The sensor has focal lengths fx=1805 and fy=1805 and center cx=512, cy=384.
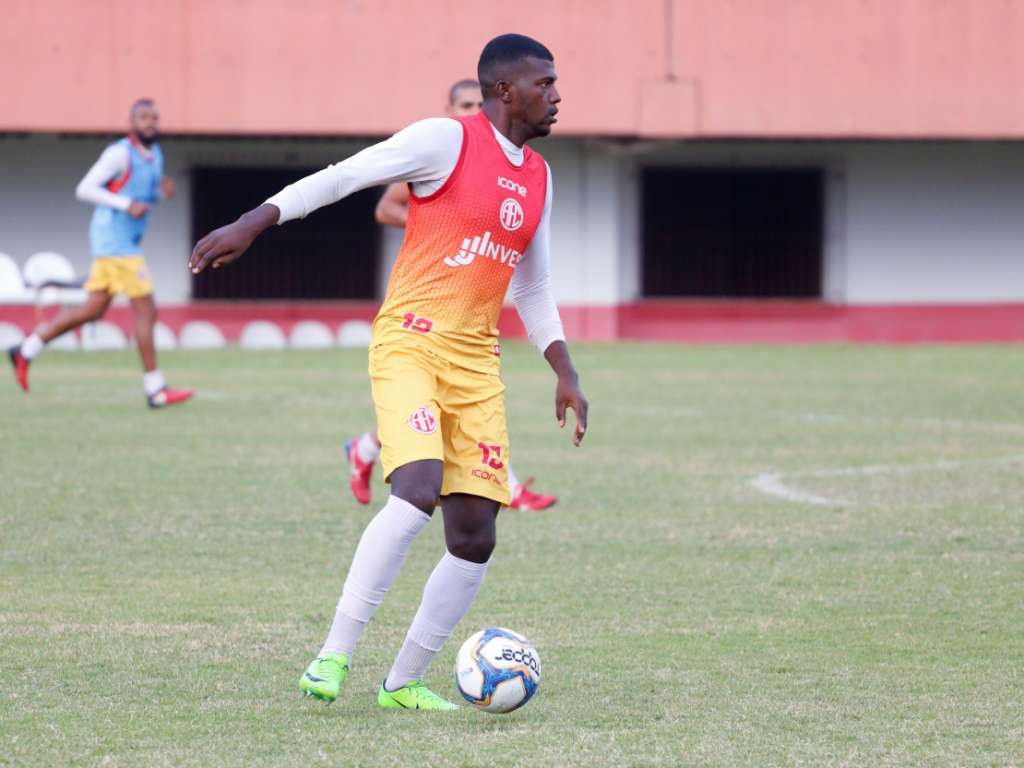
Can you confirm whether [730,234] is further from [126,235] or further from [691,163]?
[126,235]

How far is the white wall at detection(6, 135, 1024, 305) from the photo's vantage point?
27.3 m

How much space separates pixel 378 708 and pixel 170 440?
7559 millimetres

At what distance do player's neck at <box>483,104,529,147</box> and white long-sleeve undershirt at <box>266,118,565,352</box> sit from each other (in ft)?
0.06

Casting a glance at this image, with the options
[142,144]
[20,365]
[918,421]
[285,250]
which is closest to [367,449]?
[142,144]

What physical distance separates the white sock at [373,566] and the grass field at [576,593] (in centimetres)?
23

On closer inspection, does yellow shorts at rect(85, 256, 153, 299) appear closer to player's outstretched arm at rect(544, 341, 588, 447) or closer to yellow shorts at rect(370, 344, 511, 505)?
player's outstretched arm at rect(544, 341, 588, 447)

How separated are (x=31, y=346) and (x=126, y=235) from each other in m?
1.37

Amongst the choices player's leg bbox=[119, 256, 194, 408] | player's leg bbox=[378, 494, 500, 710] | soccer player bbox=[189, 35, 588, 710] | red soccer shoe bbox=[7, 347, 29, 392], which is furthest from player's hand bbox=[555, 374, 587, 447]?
red soccer shoe bbox=[7, 347, 29, 392]

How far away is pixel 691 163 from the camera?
29.8 meters

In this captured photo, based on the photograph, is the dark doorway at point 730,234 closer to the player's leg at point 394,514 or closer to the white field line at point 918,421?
the white field line at point 918,421

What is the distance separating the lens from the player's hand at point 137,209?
14.4 m

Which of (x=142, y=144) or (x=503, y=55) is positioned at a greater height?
(x=142, y=144)

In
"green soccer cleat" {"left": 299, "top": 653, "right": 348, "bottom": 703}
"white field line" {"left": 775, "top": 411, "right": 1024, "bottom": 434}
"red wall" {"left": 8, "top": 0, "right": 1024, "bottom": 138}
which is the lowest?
"white field line" {"left": 775, "top": 411, "right": 1024, "bottom": 434}

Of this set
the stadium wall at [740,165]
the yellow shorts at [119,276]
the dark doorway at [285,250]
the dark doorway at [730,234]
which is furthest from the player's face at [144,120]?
the dark doorway at [730,234]
